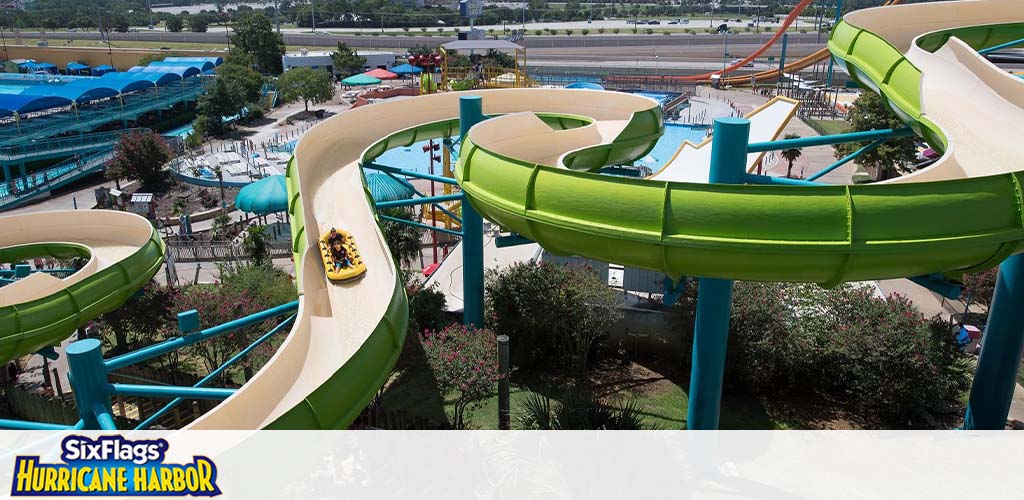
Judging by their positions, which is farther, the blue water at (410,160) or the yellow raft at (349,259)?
the blue water at (410,160)

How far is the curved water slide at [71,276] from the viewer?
1349 centimetres

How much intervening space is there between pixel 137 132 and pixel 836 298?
38863 millimetres

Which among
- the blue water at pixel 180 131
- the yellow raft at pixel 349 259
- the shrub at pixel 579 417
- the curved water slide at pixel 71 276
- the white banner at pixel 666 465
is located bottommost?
the blue water at pixel 180 131

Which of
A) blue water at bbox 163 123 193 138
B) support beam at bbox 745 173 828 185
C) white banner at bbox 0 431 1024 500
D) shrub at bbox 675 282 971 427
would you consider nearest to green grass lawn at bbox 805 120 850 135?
shrub at bbox 675 282 971 427

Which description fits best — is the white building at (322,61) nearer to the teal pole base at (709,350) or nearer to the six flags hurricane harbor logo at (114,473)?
the teal pole base at (709,350)

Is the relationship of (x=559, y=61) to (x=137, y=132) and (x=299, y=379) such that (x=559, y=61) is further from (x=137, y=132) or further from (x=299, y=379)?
(x=299, y=379)

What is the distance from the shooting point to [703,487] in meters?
12.8

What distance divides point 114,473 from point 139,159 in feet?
121

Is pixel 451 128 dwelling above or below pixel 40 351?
above

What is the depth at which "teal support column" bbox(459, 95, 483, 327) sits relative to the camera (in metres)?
17.2

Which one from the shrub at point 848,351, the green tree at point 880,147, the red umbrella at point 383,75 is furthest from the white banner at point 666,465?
the red umbrella at point 383,75

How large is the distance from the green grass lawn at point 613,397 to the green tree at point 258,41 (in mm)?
70283

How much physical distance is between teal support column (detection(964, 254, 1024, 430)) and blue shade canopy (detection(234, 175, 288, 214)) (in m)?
23.4

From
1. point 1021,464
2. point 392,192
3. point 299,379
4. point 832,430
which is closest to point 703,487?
point 832,430
